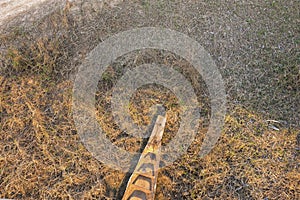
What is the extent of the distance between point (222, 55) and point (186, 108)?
0.99m

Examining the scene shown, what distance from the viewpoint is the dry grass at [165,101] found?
2807mm

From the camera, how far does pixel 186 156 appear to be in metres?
3.04

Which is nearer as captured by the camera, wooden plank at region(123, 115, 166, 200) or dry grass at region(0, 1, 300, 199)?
wooden plank at region(123, 115, 166, 200)

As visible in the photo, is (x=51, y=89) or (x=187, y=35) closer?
(x=51, y=89)

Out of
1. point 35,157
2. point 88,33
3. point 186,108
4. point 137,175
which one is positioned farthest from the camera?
point 88,33

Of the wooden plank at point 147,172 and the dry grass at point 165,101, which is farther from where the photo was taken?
the dry grass at point 165,101

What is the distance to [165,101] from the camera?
11.4ft

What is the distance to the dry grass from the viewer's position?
2.81 m

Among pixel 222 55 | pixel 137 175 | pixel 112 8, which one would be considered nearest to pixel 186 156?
pixel 137 175

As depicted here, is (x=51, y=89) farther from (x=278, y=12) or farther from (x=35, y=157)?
(x=278, y=12)

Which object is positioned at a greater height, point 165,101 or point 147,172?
point 165,101

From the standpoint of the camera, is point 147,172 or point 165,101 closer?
point 147,172

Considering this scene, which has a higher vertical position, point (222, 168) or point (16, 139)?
point (16, 139)

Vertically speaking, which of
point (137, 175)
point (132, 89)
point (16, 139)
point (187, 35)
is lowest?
point (137, 175)
